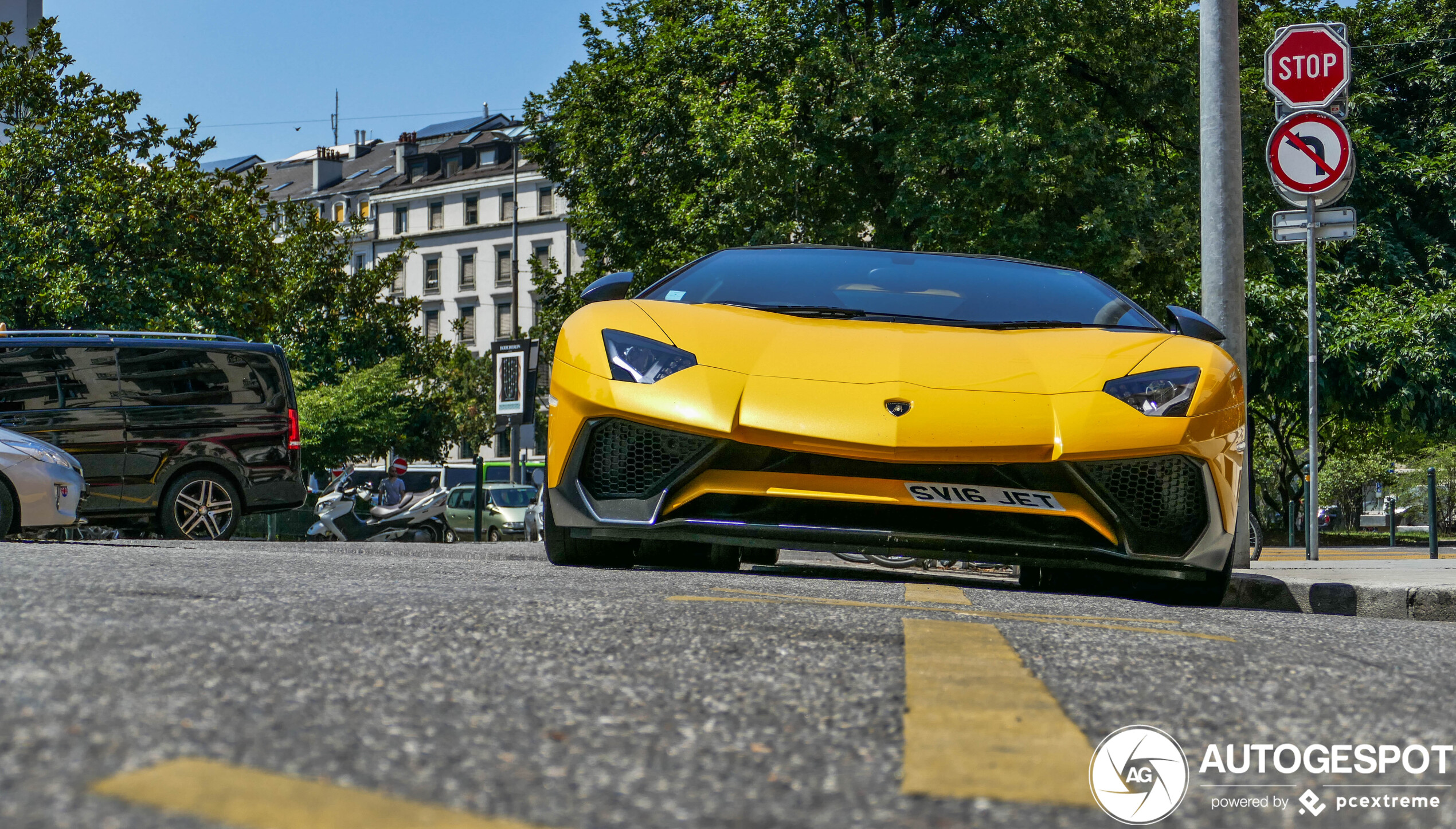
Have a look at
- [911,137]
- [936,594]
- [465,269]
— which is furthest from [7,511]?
[465,269]

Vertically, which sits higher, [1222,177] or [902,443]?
[1222,177]

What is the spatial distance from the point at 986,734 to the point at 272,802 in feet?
3.41

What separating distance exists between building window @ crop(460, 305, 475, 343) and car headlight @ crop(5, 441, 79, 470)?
66286 mm

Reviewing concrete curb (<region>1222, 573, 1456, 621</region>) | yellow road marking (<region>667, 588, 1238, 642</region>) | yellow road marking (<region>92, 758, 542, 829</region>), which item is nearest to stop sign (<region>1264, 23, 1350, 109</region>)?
concrete curb (<region>1222, 573, 1456, 621</region>)

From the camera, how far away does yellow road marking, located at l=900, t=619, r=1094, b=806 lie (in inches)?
69.8

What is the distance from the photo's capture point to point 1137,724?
2258mm

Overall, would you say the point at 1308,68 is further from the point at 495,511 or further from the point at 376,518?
the point at 495,511

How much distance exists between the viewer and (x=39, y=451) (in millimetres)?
8805

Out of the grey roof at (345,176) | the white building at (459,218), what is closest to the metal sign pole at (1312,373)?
the white building at (459,218)

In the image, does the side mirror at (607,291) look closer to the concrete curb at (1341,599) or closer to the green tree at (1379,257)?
the concrete curb at (1341,599)

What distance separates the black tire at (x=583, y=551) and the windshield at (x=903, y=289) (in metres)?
1.00

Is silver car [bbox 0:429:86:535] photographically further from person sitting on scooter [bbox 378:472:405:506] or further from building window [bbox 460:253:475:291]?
building window [bbox 460:253:475:291]

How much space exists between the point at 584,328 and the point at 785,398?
0.93m

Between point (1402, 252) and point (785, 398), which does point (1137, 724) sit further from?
point (1402, 252)
